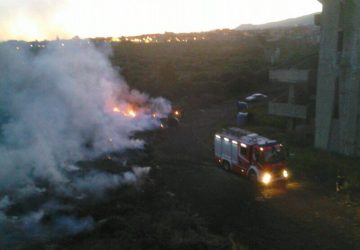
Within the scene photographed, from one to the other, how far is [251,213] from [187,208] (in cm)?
347

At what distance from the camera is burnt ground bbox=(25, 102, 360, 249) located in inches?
732

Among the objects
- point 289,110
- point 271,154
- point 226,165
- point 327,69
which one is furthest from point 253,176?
point 289,110

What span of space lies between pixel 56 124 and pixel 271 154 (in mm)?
15361

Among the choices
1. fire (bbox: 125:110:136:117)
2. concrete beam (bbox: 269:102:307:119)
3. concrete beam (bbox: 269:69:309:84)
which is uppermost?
concrete beam (bbox: 269:69:309:84)

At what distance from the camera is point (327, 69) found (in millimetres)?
34031

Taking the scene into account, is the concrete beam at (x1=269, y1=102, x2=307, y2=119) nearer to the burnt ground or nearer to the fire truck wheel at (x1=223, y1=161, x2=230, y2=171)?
the burnt ground

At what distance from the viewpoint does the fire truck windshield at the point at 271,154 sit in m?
26.7

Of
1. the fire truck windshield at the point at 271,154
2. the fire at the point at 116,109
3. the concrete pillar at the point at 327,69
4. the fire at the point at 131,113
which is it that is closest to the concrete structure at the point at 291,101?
the concrete pillar at the point at 327,69

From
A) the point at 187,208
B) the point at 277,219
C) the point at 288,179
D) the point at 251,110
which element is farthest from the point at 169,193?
the point at 251,110

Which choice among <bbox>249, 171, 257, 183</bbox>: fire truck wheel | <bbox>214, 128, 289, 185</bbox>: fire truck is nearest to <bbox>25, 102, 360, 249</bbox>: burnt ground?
<bbox>249, 171, 257, 183</bbox>: fire truck wheel

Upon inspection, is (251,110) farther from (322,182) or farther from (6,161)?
(6,161)

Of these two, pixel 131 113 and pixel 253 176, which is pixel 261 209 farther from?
pixel 131 113

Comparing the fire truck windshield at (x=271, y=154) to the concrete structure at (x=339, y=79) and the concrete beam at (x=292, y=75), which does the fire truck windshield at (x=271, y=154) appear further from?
the concrete beam at (x=292, y=75)

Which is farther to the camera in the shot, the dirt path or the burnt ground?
the dirt path
